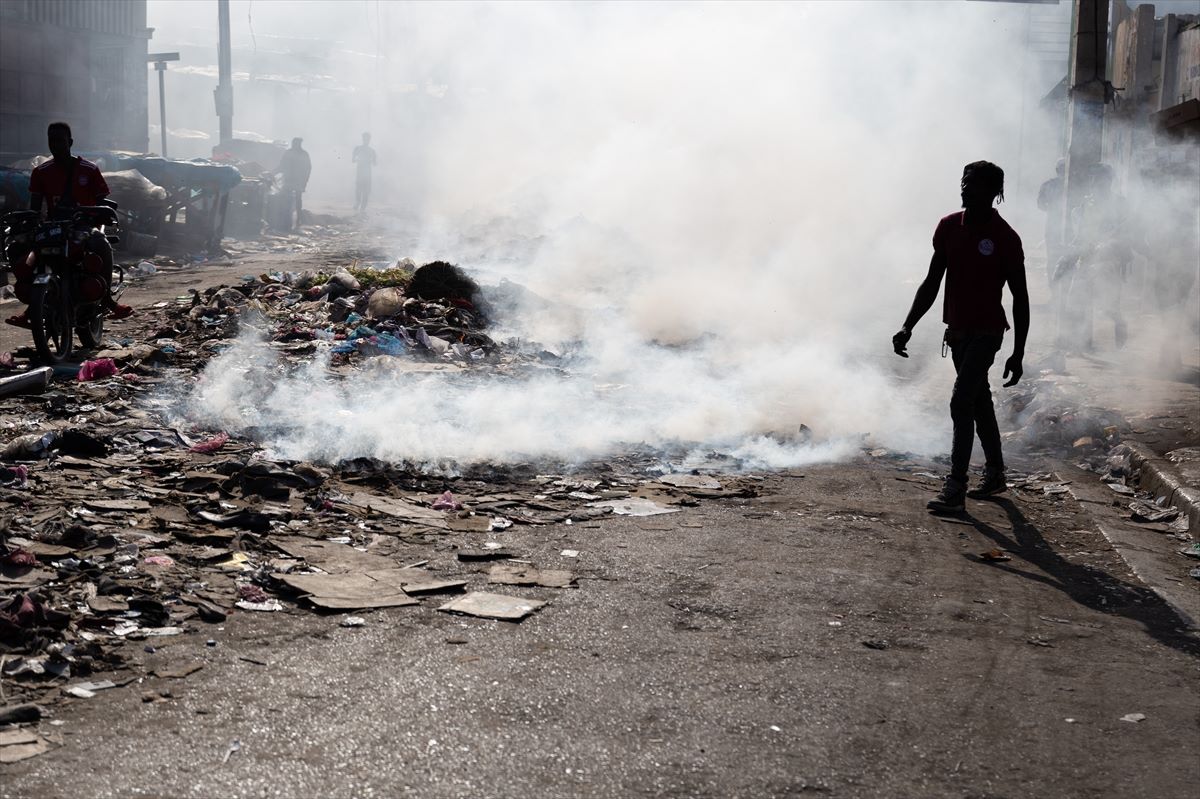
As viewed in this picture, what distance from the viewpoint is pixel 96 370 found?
7.98 metres

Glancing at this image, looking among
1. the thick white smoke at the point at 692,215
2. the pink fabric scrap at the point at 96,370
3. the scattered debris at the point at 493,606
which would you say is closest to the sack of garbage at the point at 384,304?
the thick white smoke at the point at 692,215

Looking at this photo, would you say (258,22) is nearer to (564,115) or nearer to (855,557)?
(564,115)

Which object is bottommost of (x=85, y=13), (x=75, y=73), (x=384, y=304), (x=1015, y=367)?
(x=384, y=304)

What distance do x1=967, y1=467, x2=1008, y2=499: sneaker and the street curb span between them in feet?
2.91

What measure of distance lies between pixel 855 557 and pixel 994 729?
67.9 inches

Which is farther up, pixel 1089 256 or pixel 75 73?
pixel 75 73

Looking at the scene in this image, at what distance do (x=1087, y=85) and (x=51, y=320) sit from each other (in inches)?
345

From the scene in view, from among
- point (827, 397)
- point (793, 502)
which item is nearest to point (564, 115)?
point (827, 397)

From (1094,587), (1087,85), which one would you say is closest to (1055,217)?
(1087,85)

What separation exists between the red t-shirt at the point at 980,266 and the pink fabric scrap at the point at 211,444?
3.77 meters

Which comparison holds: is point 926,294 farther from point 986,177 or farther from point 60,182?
point 60,182

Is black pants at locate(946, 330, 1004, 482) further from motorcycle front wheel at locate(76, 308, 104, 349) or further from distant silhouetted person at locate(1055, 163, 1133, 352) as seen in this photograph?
motorcycle front wheel at locate(76, 308, 104, 349)

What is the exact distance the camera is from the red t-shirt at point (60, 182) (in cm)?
878

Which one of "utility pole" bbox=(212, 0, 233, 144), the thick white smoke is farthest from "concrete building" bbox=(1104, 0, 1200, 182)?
"utility pole" bbox=(212, 0, 233, 144)
